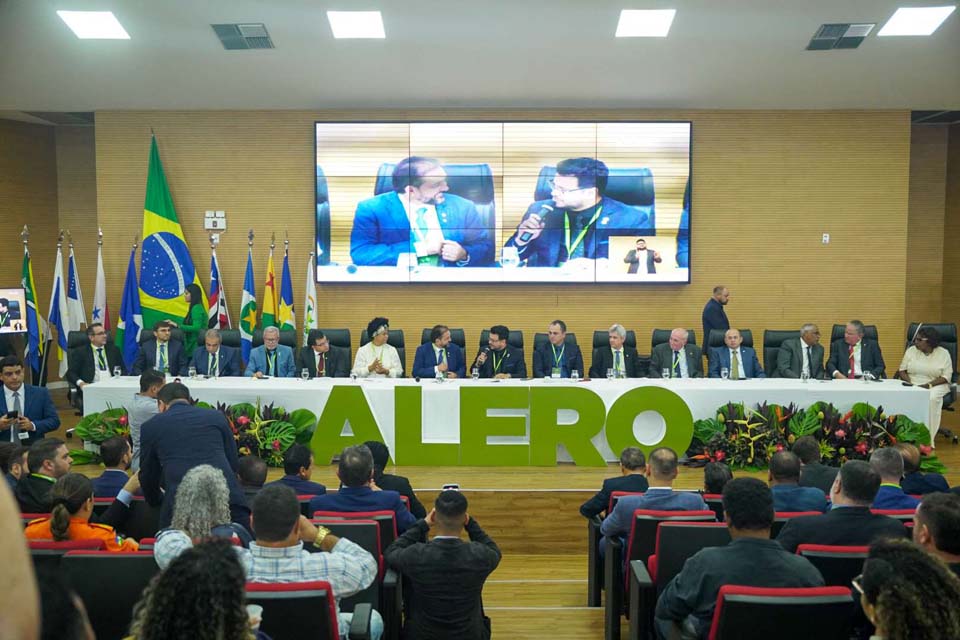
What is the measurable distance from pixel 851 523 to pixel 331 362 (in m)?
5.81

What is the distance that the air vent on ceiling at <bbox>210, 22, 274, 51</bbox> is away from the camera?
8.34 metres

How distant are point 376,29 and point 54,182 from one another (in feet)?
18.1

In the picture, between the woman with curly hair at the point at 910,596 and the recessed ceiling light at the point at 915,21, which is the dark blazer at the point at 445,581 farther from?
the recessed ceiling light at the point at 915,21

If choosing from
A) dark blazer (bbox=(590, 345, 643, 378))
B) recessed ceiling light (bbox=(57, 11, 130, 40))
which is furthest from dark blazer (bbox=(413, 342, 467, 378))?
recessed ceiling light (bbox=(57, 11, 130, 40))

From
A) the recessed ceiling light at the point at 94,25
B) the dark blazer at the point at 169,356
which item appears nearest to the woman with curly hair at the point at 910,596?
the dark blazer at the point at 169,356

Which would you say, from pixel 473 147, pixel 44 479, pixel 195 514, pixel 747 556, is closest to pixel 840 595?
pixel 747 556

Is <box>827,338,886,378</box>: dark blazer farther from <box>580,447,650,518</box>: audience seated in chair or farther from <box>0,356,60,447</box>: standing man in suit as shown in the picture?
<box>0,356,60,447</box>: standing man in suit

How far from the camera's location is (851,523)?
310 cm

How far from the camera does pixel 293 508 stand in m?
2.67

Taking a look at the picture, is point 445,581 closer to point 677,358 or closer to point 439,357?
point 439,357

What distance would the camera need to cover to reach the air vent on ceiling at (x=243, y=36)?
8336mm

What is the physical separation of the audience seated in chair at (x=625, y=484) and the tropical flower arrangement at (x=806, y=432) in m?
1.99

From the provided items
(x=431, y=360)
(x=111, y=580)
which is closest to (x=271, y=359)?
(x=431, y=360)

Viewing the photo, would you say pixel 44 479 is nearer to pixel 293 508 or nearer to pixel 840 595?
pixel 293 508
